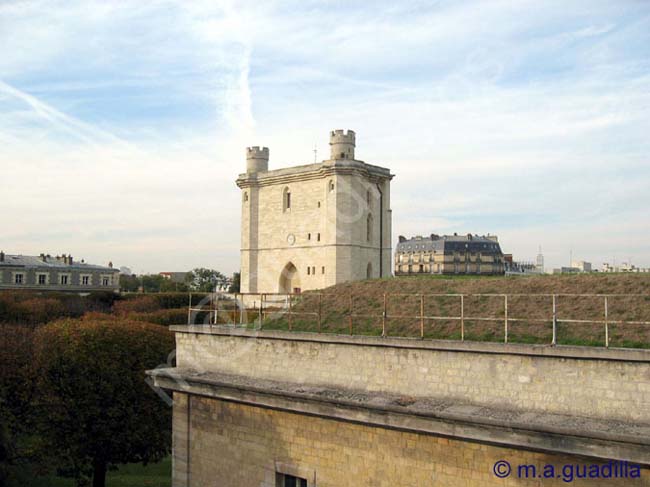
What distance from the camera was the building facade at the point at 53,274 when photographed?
67688 millimetres

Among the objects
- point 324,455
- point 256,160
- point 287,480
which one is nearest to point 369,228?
point 256,160

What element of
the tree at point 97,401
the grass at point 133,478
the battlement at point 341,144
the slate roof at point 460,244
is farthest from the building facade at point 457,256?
the tree at point 97,401

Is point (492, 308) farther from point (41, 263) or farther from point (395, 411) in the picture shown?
point (41, 263)

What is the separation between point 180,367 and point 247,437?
3074 mm

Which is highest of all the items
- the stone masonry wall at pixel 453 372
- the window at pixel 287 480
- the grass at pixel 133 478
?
the stone masonry wall at pixel 453 372

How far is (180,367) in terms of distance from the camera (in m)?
15.4

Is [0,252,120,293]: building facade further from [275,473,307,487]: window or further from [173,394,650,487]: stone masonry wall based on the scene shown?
[275,473,307,487]: window

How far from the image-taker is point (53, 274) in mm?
71062

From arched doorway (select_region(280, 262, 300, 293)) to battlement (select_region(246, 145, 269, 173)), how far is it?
310 inches

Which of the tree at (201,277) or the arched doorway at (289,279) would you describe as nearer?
the arched doorway at (289,279)

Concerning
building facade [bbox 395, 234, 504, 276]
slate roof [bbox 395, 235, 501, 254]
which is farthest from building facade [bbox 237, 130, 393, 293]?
slate roof [bbox 395, 235, 501, 254]

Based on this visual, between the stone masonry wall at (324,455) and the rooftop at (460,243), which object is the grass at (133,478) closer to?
the stone masonry wall at (324,455)

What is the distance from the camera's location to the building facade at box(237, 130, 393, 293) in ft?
129

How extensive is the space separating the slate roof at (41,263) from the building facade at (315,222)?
37.2m
